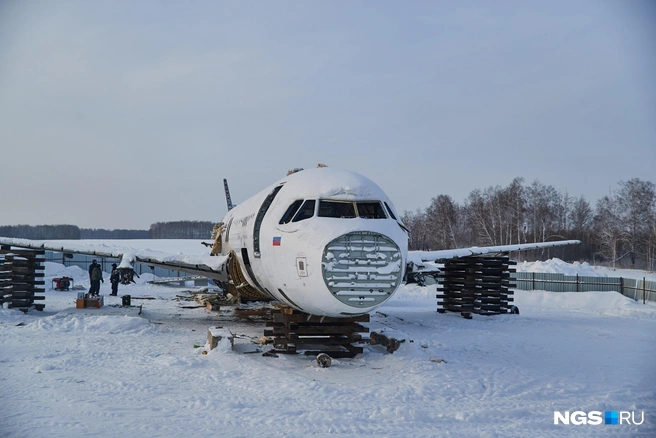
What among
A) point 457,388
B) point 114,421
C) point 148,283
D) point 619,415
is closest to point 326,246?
point 457,388

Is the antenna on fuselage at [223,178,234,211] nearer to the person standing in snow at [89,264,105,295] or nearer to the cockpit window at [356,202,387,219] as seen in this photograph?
the person standing in snow at [89,264,105,295]

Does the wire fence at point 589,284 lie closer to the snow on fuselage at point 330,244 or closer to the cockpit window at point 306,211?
the snow on fuselage at point 330,244

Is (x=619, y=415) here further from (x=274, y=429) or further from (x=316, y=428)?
(x=274, y=429)

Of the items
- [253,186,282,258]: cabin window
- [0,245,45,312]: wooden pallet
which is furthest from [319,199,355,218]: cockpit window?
[0,245,45,312]: wooden pallet

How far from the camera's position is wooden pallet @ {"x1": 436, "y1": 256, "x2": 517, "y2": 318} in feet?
67.6

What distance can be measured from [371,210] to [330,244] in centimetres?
160

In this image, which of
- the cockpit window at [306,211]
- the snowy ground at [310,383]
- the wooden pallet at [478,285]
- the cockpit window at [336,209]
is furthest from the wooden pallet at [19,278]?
the wooden pallet at [478,285]

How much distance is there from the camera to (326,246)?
9836 millimetres

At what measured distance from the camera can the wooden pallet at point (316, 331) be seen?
11938 millimetres

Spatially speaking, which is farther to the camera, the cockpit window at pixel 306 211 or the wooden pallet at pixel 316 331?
the wooden pallet at pixel 316 331

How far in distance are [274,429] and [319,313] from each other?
13.3 feet

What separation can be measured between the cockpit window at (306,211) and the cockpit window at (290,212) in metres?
0.22

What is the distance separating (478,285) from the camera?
2070 centimetres

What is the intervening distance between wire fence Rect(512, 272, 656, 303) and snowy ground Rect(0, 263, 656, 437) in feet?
34.2
